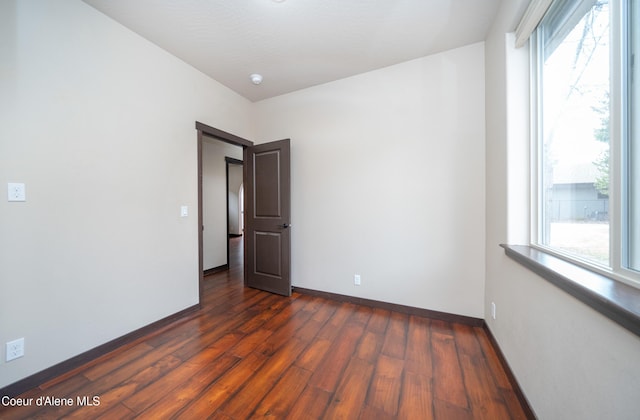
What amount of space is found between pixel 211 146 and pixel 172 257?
2490 millimetres

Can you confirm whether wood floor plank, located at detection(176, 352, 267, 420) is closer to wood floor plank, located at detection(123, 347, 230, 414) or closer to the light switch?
wood floor plank, located at detection(123, 347, 230, 414)

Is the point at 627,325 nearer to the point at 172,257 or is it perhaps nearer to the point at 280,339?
the point at 280,339

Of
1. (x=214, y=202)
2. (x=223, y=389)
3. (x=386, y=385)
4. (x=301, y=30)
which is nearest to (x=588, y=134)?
(x=386, y=385)

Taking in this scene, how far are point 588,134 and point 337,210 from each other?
2.12m

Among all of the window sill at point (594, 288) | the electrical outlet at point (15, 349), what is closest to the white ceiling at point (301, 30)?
the window sill at point (594, 288)

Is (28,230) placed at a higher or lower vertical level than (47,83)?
lower

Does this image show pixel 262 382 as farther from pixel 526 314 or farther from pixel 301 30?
pixel 301 30

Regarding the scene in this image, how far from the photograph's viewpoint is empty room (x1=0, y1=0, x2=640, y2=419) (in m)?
1.02

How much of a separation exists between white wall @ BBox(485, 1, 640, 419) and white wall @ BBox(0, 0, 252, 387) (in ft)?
9.68

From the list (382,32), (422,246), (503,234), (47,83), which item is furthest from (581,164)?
(47,83)

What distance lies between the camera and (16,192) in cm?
143

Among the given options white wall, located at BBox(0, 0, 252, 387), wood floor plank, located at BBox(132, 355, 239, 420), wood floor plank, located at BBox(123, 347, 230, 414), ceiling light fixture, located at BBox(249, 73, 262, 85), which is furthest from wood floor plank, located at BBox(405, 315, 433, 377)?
ceiling light fixture, located at BBox(249, 73, 262, 85)

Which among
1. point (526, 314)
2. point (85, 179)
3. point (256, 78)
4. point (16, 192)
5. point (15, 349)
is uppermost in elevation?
point (256, 78)

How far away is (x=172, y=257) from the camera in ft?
7.72
